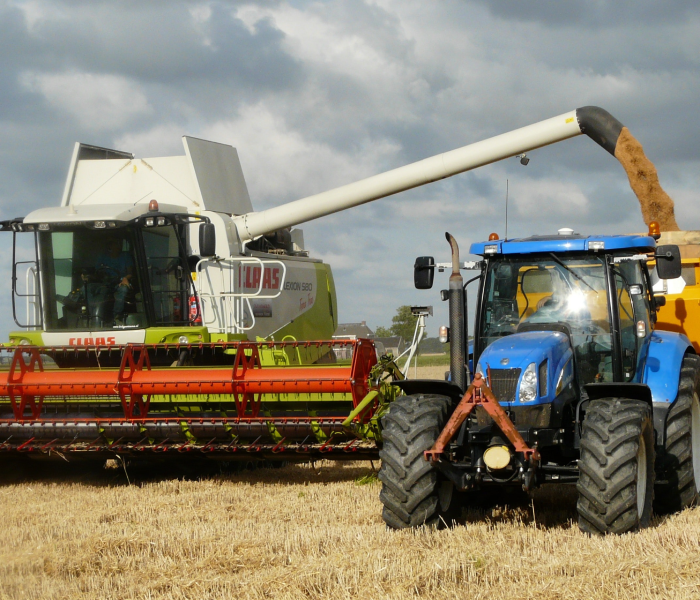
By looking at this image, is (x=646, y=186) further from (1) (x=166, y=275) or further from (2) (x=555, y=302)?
(1) (x=166, y=275)

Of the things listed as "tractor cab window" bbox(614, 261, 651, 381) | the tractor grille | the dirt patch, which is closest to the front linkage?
the tractor grille

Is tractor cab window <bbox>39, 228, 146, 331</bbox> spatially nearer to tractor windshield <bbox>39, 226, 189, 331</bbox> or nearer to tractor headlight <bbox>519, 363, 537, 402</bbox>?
tractor windshield <bbox>39, 226, 189, 331</bbox>

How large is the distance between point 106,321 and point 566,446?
16.5 ft

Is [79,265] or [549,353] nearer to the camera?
[549,353]

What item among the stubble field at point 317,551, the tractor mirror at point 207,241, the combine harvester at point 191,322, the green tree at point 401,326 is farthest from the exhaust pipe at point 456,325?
the green tree at point 401,326

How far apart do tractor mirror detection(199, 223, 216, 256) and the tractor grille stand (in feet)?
13.4

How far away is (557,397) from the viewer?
5.32 meters

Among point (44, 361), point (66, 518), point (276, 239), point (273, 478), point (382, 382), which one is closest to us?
point (66, 518)

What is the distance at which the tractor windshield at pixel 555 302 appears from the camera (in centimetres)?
572

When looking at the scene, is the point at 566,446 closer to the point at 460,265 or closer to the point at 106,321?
the point at 460,265

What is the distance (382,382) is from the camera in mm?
7137

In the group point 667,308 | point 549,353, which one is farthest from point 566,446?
point 667,308

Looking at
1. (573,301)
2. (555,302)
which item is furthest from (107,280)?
(573,301)

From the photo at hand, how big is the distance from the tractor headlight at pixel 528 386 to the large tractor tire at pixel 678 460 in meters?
1.04
